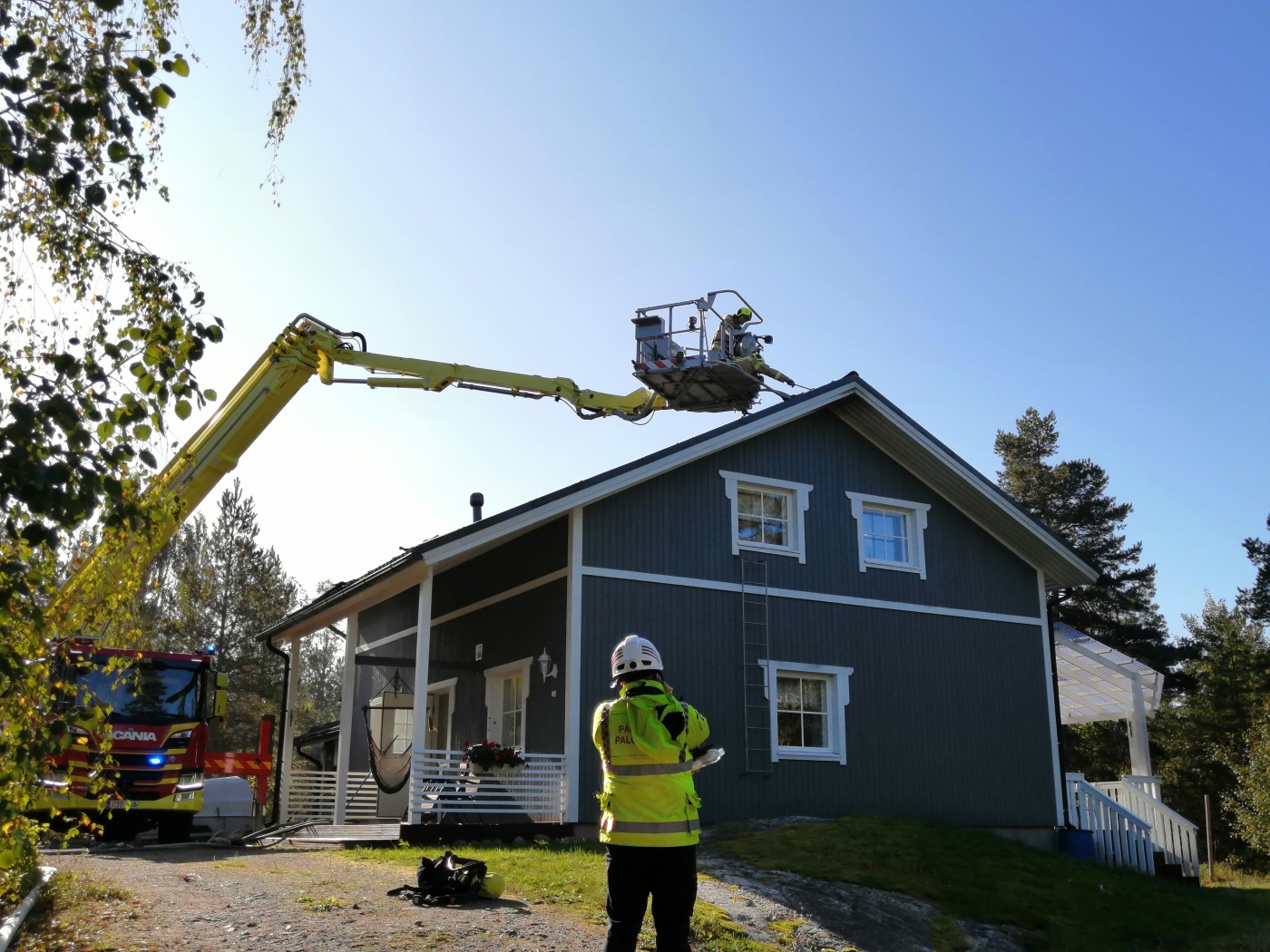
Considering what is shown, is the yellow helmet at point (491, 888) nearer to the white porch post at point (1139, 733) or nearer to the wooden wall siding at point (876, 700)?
the wooden wall siding at point (876, 700)

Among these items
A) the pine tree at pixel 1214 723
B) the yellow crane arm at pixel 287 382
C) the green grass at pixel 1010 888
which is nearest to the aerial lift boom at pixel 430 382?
the yellow crane arm at pixel 287 382

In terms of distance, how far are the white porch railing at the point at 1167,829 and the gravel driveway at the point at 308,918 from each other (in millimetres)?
11811

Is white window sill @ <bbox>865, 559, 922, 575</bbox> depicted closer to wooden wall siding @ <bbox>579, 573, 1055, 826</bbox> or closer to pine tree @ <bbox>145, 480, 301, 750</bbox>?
wooden wall siding @ <bbox>579, 573, 1055, 826</bbox>

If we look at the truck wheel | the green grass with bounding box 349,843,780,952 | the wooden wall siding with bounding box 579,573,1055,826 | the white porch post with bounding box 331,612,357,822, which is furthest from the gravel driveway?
the white porch post with bounding box 331,612,357,822

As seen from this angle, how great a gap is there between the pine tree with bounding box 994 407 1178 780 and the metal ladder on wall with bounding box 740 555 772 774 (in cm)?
2615

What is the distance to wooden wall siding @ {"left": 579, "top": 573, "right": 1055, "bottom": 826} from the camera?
15531 millimetres

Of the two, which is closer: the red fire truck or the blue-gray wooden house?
the red fire truck

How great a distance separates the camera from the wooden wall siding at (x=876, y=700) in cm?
1553

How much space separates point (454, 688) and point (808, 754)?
19.1 feet

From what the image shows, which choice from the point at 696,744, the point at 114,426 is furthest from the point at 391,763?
the point at 114,426

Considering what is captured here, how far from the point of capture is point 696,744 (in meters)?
6.15

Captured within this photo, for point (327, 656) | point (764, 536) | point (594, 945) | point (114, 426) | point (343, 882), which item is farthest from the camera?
point (327, 656)

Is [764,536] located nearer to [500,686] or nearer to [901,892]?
[500,686]

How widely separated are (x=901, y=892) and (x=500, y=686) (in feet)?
24.8
